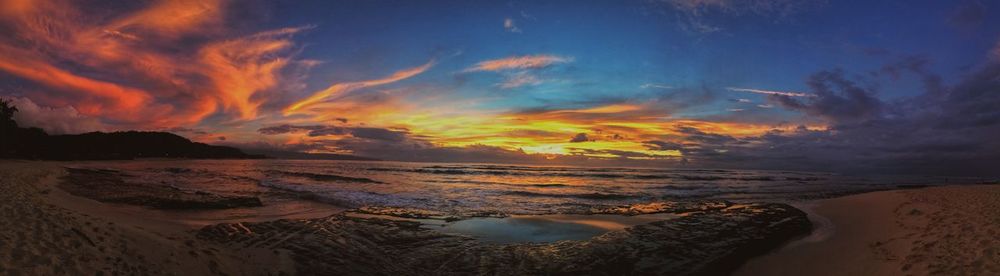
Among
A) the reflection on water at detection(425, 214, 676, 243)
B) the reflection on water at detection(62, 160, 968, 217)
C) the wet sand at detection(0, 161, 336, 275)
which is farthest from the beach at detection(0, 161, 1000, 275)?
the reflection on water at detection(62, 160, 968, 217)

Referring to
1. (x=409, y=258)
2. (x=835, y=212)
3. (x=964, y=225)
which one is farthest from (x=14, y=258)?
(x=835, y=212)

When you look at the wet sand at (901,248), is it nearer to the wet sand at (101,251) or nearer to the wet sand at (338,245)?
the wet sand at (338,245)

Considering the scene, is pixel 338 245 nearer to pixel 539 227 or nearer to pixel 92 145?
pixel 539 227

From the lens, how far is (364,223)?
13766 mm

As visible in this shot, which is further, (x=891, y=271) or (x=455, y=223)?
(x=455, y=223)

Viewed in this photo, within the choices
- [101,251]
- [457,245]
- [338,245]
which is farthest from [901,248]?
[101,251]

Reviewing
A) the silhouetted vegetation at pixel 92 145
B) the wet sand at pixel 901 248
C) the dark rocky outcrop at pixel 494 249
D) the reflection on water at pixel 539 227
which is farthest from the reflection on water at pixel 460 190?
the silhouetted vegetation at pixel 92 145

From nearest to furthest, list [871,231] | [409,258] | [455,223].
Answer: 1. [409,258]
2. [871,231]
3. [455,223]

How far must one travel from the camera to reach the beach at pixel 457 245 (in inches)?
277

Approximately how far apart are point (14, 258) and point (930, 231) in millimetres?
18035

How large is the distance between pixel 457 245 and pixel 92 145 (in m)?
132

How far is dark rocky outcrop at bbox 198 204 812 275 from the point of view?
30.4 feet

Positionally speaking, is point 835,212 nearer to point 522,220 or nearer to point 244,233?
point 522,220

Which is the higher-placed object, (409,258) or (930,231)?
(930,231)
